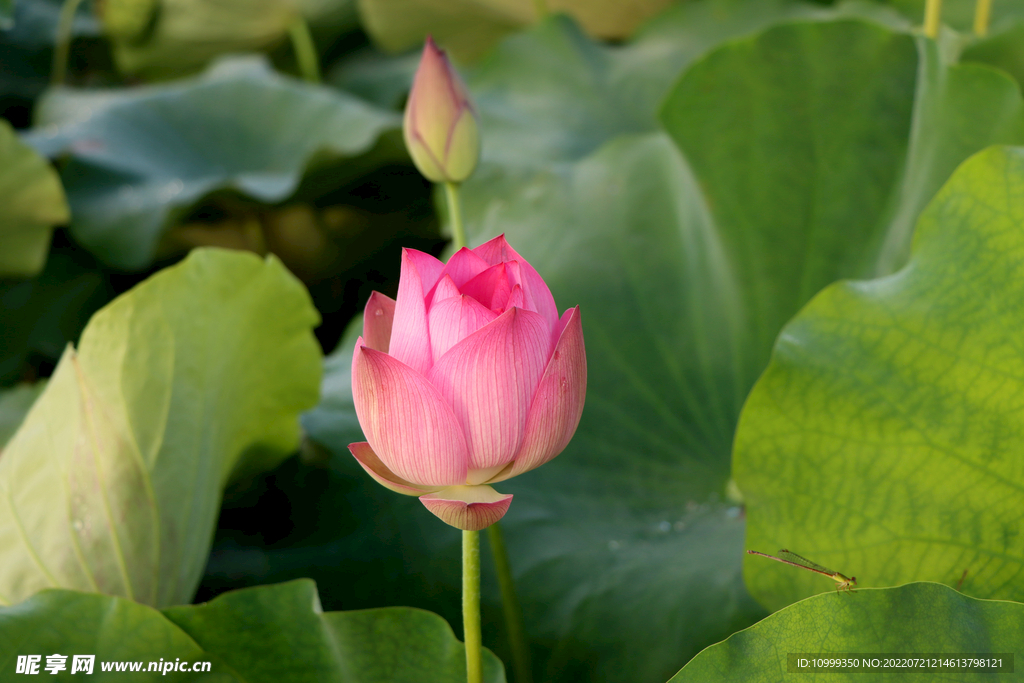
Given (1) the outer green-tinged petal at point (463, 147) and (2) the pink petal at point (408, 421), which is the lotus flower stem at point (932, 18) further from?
(2) the pink petal at point (408, 421)

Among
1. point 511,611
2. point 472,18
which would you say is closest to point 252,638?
point 511,611

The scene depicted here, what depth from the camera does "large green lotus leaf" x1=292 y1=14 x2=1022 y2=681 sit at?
58cm

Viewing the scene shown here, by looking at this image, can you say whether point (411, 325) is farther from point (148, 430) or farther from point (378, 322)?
point (148, 430)

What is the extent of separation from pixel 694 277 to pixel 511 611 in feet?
1.28

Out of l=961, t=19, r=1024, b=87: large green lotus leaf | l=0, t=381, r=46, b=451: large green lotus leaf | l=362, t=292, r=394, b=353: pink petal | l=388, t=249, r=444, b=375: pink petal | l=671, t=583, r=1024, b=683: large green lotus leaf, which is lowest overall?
l=0, t=381, r=46, b=451: large green lotus leaf

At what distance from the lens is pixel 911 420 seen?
44cm

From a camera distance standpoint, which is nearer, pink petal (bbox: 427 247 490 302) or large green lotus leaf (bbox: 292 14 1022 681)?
pink petal (bbox: 427 247 490 302)

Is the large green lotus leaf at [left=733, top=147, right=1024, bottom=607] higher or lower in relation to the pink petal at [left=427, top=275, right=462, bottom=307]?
lower

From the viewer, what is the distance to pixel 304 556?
0.67 m

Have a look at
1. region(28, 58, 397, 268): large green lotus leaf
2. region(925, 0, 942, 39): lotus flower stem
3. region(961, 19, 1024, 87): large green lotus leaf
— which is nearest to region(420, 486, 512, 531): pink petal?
region(925, 0, 942, 39): lotus flower stem

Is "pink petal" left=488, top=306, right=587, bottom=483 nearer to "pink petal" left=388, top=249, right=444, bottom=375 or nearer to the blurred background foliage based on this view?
"pink petal" left=388, top=249, right=444, bottom=375

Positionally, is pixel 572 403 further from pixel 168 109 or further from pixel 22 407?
pixel 168 109

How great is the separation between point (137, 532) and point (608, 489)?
1.24ft

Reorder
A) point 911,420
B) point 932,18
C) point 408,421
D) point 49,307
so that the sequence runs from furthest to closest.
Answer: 1. point 49,307
2. point 932,18
3. point 911,420
4. point 408,421
